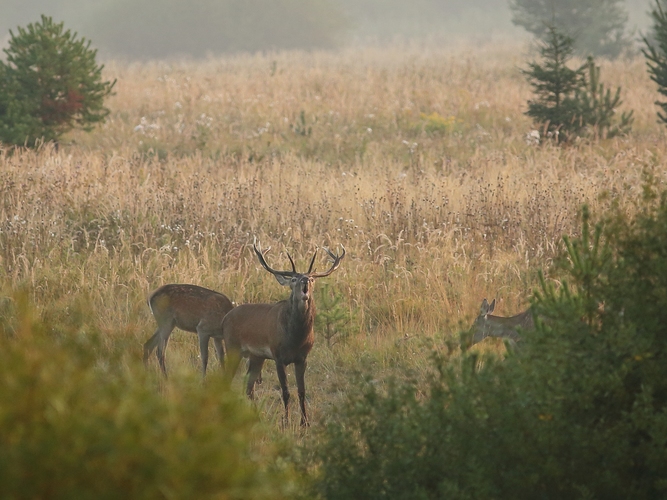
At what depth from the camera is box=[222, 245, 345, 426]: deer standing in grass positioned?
21.3 ft

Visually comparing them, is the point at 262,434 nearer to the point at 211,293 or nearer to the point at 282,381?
the point at 282,381

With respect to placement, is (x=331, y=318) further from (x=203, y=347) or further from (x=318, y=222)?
(x=318, y=222)

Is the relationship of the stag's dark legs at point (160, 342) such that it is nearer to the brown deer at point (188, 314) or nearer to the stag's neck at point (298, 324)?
the brown deer at point (188, 314)

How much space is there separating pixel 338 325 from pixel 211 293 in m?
1.18

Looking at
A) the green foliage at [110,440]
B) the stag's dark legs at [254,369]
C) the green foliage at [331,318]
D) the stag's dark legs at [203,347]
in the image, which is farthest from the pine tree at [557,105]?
the green foliage at [110,440]

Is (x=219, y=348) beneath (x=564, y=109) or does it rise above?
beneath

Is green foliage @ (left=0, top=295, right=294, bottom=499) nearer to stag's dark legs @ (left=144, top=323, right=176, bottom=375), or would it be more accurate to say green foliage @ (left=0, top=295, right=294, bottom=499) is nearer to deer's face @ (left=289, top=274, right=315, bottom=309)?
deer's face @ (left=289, top=274, right=315, bottom=309)

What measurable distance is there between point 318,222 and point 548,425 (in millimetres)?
7110

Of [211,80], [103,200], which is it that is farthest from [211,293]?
[211,80]

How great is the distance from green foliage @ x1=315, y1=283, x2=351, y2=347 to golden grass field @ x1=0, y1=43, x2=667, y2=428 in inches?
2.5

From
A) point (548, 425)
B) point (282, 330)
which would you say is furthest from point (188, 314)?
point (548, 425)

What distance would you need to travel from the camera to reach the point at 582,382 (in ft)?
12.4

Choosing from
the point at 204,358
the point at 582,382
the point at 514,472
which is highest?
the point at 582,382

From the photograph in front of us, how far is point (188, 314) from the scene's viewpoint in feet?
24.7
